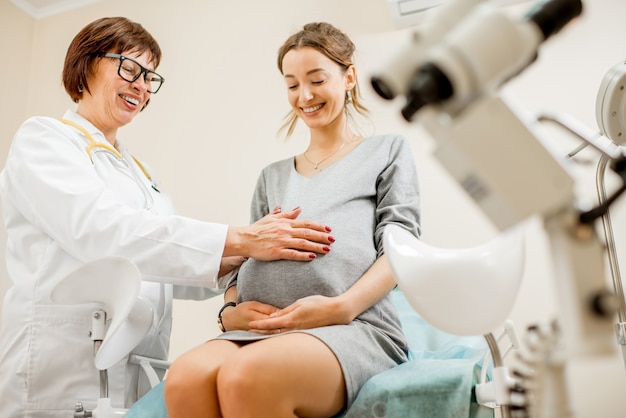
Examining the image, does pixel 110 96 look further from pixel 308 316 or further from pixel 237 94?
pixel 308 316

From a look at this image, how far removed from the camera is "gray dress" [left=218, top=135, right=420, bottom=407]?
3.67 ft

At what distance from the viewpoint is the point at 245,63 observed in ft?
7.96

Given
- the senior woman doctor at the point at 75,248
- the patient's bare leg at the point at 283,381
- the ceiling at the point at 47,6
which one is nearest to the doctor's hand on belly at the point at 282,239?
the senior woman doctor at the point at 75,248

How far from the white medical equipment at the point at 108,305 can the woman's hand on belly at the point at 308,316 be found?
27cm

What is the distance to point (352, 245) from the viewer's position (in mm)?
1269

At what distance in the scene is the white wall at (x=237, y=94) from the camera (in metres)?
1.95

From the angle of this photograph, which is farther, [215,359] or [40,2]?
[40,2]

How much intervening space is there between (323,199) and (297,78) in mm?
334

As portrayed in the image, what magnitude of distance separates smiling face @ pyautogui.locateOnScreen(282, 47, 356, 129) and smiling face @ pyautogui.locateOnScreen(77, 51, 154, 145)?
0.48m

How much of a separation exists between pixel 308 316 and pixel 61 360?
61cm

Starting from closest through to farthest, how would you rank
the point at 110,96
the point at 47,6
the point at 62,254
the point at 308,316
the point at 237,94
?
the point at 308,316, the point at 62,254, the point at 110,96, the point at 237,94, the point at 47,6

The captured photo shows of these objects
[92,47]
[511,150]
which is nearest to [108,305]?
[92,47]

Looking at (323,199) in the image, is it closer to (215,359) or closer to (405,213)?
(405,213)

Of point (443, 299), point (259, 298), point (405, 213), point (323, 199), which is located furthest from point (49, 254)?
point (443, 299)
